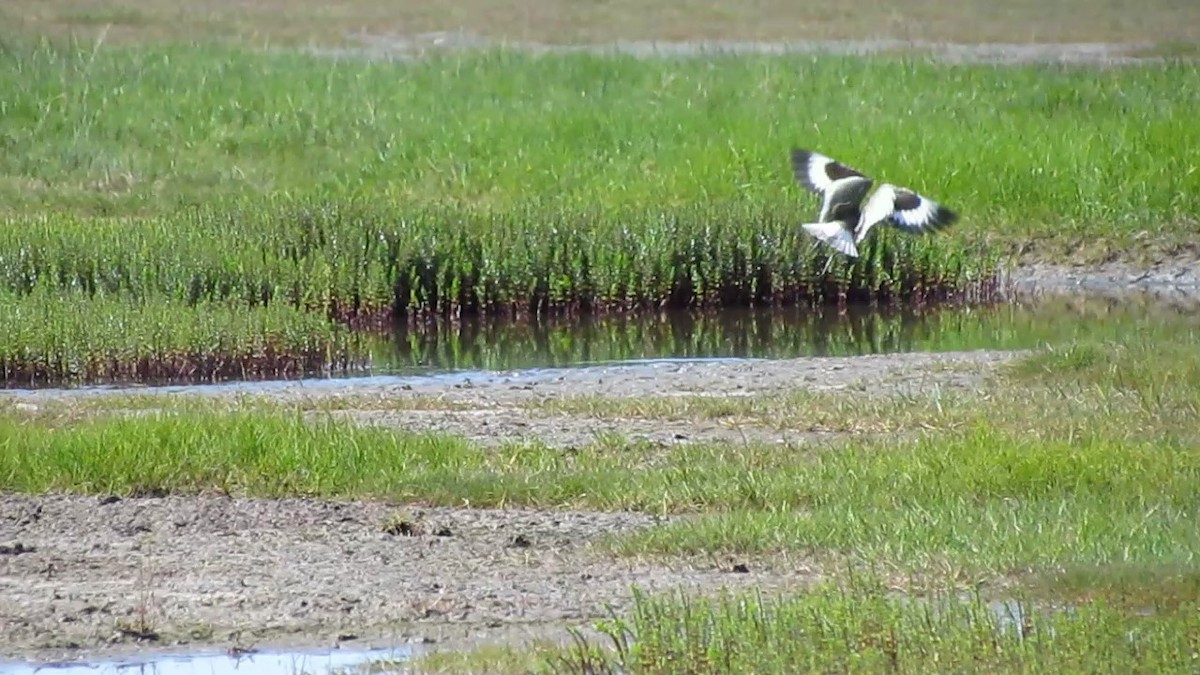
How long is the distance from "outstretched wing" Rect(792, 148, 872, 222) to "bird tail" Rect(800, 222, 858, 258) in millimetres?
218

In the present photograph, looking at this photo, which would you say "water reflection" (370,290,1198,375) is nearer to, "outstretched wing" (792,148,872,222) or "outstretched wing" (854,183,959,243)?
"outstretched wing" (792,148,872,222)

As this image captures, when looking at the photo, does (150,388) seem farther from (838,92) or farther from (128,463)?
(838,92)

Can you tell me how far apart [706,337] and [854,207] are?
1.99 metres

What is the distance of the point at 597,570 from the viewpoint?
340 inches

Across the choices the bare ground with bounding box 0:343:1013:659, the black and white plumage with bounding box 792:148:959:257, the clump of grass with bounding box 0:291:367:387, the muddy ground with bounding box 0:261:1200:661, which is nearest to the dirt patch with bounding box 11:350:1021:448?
the muddy ground with bounding box 0:261:1200:661

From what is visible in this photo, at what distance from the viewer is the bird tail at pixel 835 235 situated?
1602 cm

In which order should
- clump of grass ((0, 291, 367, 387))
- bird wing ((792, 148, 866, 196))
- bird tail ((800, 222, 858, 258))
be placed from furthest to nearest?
bird wing ((792, 148, 866, 196)), bird tail ((800, 222, 858, 258)), clump of grass ((0, 291, 367, 387))

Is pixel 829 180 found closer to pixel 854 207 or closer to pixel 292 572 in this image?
pixel 854 207

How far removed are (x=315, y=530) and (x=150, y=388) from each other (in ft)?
18.8

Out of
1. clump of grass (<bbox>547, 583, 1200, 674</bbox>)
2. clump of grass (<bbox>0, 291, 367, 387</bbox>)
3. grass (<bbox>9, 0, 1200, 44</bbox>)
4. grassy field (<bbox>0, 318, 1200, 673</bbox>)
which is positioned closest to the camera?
clump of grass (<bbox>547, 583, 1200, 674</bbox>)

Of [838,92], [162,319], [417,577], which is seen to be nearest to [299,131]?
[838,92]

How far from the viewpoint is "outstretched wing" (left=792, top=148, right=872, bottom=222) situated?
16234 mm

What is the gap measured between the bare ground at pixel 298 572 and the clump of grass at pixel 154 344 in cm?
527

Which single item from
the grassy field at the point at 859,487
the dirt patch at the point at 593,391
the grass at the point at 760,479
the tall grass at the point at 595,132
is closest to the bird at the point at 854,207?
the dirt patch at the point at 593,391
